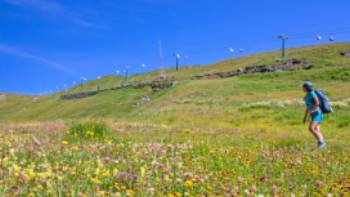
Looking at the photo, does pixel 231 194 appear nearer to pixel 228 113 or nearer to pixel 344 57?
pixel 228 113

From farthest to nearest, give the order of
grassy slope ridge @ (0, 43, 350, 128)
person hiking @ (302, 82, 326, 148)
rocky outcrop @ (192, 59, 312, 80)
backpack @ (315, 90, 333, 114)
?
1. rocky outcrop @ (192, 59, 312, 80)
2. grassy slope ridge @ (0, 43, 350, 128)
3. backpack @ (315, 90, 333, 114)
4. person hiking @ (302, 82, 326, 148)

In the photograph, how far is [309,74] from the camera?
70625 millimetres

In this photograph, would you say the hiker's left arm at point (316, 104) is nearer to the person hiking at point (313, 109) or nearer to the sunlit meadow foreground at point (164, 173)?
the person hiking at point (313, 109)

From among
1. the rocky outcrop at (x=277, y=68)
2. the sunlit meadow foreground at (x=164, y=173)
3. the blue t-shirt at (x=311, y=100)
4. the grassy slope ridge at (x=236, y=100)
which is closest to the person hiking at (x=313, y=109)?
the blue t-shirt at (x=311, y=100)

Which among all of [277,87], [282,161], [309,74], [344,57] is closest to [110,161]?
[282,161]

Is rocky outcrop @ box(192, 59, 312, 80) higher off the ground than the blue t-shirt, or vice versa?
rocky outcrop @ box(192, 59, 312, 80)

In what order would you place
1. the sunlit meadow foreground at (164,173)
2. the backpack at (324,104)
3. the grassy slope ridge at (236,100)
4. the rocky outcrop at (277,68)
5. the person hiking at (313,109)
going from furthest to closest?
the rocky outcrop at (277,68), the grassy slope ridge at (236,100), the backpack at (324,104), the person hiking at (313,109), the sunlit meadow foreground at (164,173)

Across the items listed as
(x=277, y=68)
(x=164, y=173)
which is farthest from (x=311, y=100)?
(x=277, y=68)

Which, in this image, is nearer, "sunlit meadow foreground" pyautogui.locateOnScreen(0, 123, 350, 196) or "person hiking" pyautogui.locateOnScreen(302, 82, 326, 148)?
"sunlit meadow foreground" pyautogui.locateOnScreen(0, 123, 350, 196)

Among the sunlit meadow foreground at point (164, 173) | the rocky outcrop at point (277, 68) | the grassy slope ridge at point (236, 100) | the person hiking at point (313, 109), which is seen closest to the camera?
the sunlit meadow foreground at point (164, 173)

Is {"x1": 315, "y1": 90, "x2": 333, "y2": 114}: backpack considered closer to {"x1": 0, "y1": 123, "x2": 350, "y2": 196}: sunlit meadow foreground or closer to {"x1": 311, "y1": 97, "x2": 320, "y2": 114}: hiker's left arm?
{"x1": 311, "y1": 97, "x2": 320, "y2": 114}: hiker's left arm

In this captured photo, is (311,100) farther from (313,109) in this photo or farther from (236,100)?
(236,100)

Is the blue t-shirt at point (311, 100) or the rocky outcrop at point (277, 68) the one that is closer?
the blue t-shirt at point (311, 100)

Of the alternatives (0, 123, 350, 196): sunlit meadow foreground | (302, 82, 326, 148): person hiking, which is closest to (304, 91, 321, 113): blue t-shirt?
(302, 82, 326, 148): person hiking
